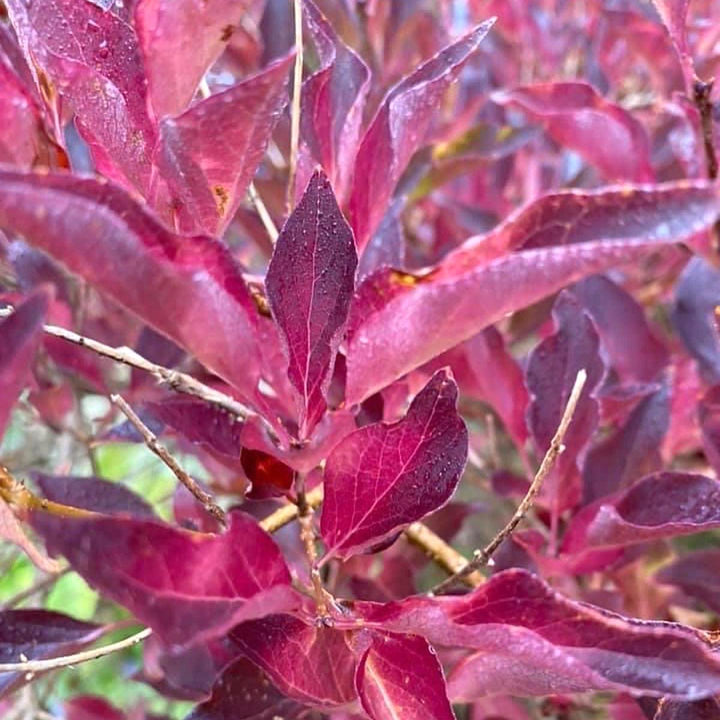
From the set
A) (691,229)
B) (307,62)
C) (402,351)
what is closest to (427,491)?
(402,351)

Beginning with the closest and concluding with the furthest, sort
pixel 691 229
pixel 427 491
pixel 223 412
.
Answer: pixel 691 229, pixel 427 491, pixel 223 412

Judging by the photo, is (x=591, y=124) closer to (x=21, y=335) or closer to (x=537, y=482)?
(x=537, y=482)

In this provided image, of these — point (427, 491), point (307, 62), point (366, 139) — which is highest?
point (307, 62)

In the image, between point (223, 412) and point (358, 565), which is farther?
point (358, 565)

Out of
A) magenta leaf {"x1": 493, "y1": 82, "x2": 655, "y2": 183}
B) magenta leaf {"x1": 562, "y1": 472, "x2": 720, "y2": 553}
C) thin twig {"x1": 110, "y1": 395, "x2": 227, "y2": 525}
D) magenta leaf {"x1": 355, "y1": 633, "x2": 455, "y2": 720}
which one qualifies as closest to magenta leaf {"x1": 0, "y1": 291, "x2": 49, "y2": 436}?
thin twig {"x1": 110, "y1": 395, "x2": 227, "y2": 525}

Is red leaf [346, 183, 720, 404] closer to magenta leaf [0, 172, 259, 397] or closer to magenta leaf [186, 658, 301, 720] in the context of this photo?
magenta leaf [0, 172, 259, 397]

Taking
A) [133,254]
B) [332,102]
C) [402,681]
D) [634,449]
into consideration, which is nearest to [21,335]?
[133,254]

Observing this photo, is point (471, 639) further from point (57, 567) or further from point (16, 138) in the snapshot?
point (16, 138)
